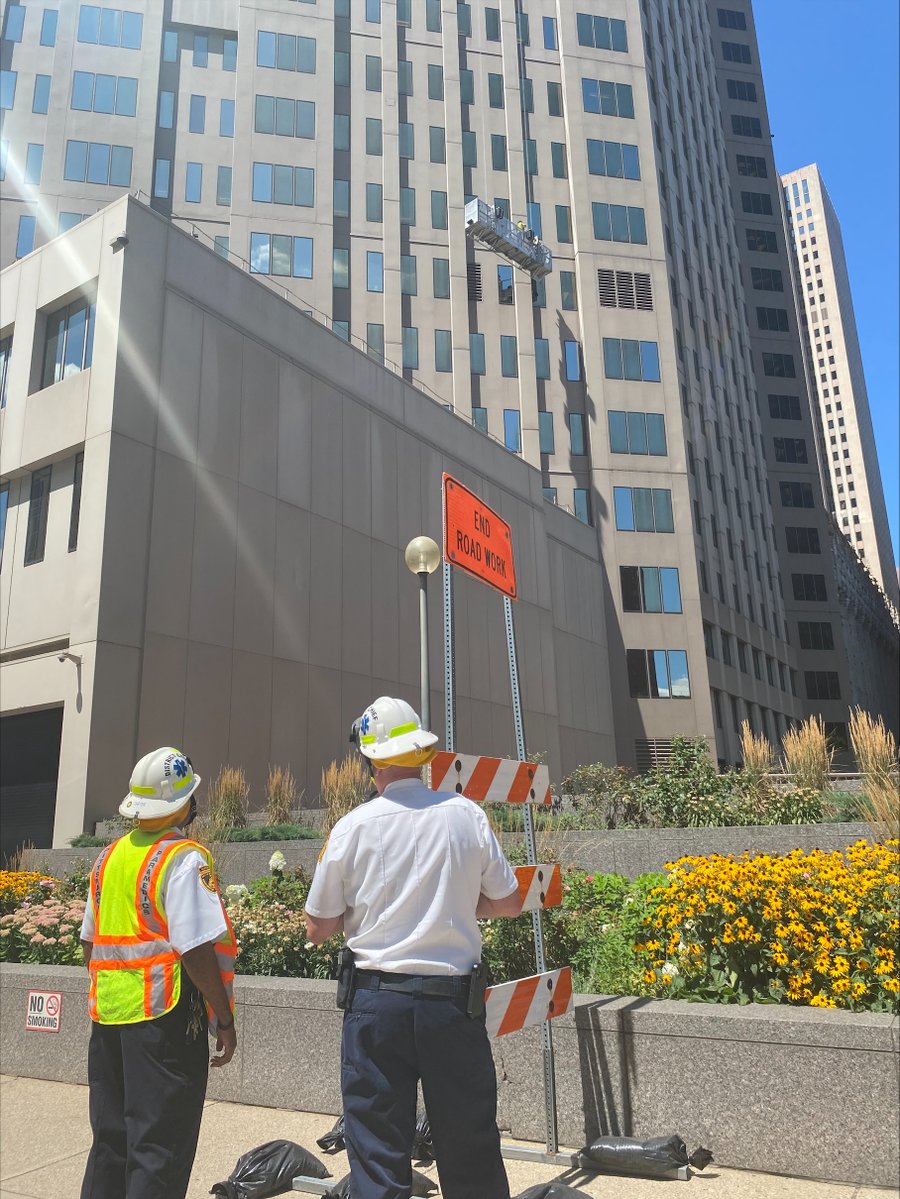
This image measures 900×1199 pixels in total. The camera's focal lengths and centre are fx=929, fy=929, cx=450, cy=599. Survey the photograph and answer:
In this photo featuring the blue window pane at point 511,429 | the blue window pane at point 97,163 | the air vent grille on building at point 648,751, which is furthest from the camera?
the blue window pane at point 97,163

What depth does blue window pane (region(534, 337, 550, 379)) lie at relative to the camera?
4503 centimetres

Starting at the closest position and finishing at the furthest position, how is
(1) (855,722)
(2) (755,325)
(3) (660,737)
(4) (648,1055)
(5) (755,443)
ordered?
(4) (648,1055), (1) (855,722), (3) (660,737), (5) (755,443), (2) (755,325)

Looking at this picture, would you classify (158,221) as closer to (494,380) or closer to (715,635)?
(494,380)

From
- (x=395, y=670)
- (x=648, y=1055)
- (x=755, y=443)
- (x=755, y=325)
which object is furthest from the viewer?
(x=755, y=325)

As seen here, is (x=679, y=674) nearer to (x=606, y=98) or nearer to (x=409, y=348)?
(x=409, y=348)

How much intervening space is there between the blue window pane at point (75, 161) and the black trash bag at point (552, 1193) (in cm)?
4882

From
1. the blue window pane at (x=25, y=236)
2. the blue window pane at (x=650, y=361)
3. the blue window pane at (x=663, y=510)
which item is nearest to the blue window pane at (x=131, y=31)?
the blue window pane at (x=25, y=236)

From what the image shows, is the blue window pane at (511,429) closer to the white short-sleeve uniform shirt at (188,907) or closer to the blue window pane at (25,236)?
the blue window pane at (25,236)

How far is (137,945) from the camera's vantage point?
3670 millimetres

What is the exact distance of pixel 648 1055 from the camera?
506 cm

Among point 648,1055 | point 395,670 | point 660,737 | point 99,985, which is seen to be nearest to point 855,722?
point 648,1055

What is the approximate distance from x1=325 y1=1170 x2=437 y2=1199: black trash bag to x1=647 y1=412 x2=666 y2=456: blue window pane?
4187 cm

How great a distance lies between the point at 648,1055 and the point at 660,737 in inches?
1471

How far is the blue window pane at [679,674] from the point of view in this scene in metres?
42.0
